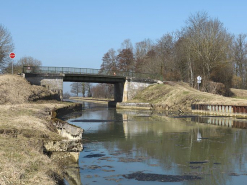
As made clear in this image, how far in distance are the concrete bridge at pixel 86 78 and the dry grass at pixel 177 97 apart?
1.83 meters

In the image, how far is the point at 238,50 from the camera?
87312mm

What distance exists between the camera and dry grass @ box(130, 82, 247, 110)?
142ft

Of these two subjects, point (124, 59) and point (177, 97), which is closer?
point (177, 97)

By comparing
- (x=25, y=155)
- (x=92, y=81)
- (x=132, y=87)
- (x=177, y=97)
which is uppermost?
(x=92, y=81)

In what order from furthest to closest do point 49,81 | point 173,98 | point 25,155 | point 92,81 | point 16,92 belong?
point 92,81 < point 49,81 < point 173,98 < point 16,92 < point 25,155

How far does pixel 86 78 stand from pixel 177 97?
1690 cm

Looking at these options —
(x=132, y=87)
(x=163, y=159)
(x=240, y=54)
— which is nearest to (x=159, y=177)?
(x=163, y=159)

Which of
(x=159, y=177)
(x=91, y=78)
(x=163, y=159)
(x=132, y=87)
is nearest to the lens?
(x=159, y=177)

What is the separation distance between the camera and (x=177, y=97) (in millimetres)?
52250

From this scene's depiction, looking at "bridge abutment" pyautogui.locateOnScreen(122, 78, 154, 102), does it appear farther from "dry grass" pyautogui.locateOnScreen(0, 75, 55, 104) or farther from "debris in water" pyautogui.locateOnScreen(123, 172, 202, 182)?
"debris in water" pyautogui.locateOnScreen(123, 172, 202, 182)

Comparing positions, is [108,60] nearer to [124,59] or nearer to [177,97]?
[124,59]

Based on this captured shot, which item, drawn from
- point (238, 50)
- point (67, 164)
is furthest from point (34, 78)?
point (238, 50)

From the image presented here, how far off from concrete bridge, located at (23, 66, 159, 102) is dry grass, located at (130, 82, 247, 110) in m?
1.83

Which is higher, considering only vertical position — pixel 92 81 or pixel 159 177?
pixel 92 81
